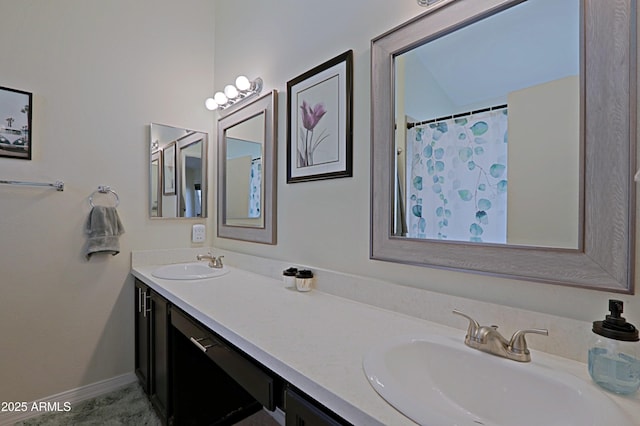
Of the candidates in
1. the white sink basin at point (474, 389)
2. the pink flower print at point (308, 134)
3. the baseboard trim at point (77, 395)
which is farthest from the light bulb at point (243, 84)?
the baseboard trim at point (77, 395)

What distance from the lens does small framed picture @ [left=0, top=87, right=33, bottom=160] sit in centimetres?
A: 163

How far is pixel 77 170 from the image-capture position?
1837mm

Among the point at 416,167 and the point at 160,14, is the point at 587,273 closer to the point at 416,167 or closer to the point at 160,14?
the point at 416,167

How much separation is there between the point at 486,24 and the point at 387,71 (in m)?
0.34

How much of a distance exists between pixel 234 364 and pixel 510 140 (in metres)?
1.09

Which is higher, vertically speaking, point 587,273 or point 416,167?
point 416,167

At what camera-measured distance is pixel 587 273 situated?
2.47ft

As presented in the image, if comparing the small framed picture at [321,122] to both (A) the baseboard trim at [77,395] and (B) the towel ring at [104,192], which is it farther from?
(A) the baseboard trim at [77,395]

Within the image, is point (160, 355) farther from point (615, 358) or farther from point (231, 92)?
point (615, 358)

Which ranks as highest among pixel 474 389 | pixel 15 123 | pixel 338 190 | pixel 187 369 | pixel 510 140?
pixel 15 123

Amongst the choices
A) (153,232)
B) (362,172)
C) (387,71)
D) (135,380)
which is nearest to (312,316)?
(362,172)

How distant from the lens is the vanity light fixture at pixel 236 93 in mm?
1887

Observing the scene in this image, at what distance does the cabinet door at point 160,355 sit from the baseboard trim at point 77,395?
40cm

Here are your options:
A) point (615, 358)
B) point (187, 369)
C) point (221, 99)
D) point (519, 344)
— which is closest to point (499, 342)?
point (519, 344)
